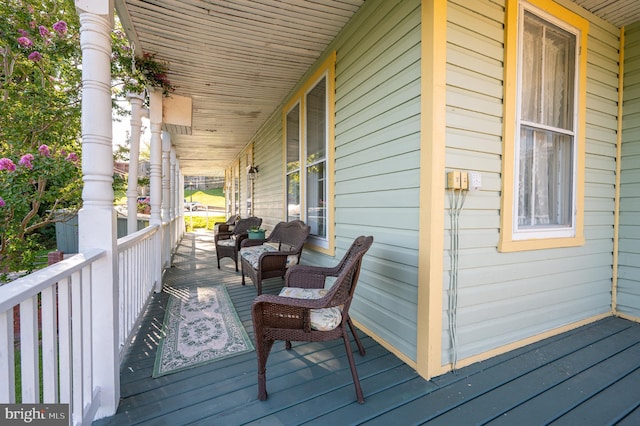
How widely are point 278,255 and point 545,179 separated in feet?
8.91

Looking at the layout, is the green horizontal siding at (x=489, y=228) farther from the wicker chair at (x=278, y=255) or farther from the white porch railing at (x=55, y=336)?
the white porch railing at (x=55, y=336)

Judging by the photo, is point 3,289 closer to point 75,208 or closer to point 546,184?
point 546,184

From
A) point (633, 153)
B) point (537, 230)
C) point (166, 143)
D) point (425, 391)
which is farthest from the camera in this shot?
point (166, 143)

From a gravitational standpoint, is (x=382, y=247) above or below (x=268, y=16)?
below

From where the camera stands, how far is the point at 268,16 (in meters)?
2.66

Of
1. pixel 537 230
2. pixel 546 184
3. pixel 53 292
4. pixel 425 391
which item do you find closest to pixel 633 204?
pixel 546 184

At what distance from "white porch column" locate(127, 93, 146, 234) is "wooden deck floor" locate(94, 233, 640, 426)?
165 centimetres

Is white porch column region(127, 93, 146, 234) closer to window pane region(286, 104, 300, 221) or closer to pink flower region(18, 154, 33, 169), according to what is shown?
pink flower region(18, 154, 33, 169)

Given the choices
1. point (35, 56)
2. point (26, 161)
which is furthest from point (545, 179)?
point (35, 56)

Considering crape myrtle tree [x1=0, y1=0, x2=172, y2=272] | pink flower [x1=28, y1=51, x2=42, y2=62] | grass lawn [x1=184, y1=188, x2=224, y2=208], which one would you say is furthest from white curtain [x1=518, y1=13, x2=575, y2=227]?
grass lawn [x1=184, y1=188, x2=224, y2=208]

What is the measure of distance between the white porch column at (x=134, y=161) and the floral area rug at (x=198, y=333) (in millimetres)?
1076

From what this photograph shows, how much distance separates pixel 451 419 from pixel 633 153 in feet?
10.5

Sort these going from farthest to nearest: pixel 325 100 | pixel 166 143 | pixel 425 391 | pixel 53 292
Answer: pixel 166 143 < pixel 325 100 < pixel 425 391 < pixel 53 292

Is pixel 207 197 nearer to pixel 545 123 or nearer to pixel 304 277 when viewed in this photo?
pixel 304 277
